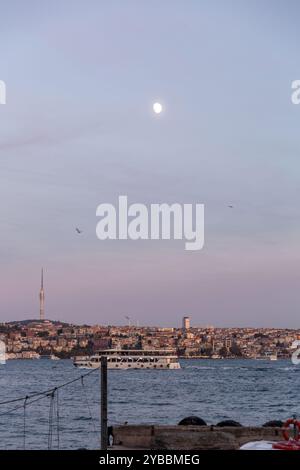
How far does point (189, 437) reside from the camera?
25125 mm

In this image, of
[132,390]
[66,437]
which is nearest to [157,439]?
[66,437]

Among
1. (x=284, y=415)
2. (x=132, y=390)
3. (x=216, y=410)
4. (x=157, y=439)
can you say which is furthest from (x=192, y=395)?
(x=157, y=439)

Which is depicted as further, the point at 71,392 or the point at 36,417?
the point at 71,392

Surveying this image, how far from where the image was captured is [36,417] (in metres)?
76.7

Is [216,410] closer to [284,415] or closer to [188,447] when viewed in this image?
[284,415]

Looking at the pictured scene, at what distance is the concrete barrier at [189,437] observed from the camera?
25062 millimetres

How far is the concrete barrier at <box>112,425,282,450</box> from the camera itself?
25.1m
